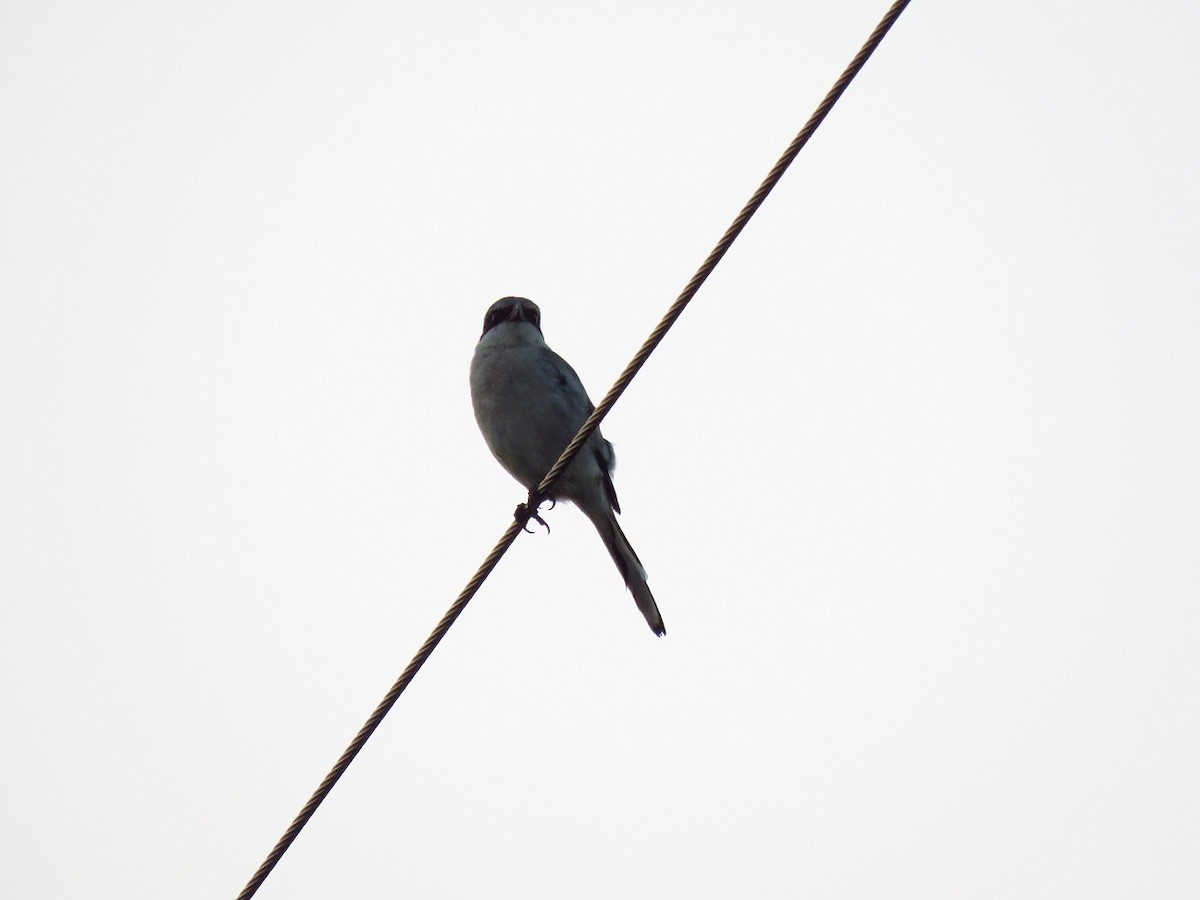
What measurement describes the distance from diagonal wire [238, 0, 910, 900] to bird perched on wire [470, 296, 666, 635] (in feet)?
8.35

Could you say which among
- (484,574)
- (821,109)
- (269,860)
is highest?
(821,109)

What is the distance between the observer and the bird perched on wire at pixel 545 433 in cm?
675

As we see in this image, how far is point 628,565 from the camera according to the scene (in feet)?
22.3

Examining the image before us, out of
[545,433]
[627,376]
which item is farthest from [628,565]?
[627,376]

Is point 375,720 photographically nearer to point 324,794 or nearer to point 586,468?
point 324,794

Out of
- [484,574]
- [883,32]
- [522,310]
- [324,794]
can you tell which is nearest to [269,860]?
[324,794]

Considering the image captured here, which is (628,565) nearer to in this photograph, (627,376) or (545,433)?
(545,433)

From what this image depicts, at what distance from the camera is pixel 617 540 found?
6.88 metres

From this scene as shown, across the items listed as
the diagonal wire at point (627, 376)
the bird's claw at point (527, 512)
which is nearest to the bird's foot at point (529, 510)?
the bird's claw at point (527, 512)

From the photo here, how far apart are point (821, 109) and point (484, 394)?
370 cm

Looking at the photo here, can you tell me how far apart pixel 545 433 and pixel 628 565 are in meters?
0.92

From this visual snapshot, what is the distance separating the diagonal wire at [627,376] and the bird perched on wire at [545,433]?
100 inches

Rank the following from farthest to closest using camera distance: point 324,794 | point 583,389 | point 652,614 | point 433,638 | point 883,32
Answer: point 583,389
point 652,614
point 433,638
point 324,794
point 883,32

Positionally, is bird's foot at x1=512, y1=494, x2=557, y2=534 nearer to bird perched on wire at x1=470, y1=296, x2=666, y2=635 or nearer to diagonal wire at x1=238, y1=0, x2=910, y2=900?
bird perched on wire at x1=470, y1=296, x2=666, y2=635
